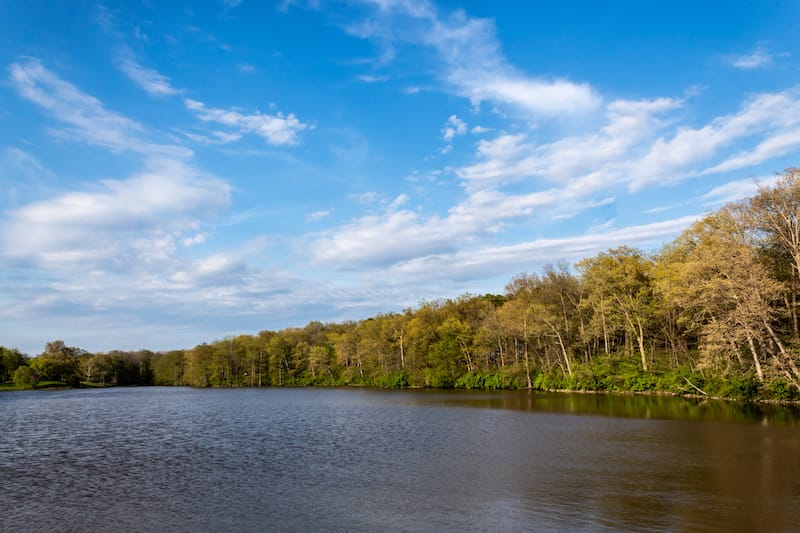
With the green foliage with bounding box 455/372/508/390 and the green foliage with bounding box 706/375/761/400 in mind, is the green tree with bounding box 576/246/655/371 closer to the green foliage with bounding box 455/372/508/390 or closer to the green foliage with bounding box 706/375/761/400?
the green foliage with bounding box 706/375/761/400

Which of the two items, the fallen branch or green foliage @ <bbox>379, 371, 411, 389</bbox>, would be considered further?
green foliage @ <bbox>379, 371, 411, 389</bbox>

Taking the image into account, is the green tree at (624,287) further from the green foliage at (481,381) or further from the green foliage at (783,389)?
the green foliage at (481,381)

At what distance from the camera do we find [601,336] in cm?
7231

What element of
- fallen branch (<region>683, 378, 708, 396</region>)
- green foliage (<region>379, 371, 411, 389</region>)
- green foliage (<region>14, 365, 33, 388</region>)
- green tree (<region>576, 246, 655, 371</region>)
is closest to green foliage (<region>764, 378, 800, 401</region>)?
fallen branch (<region>683, 378, 708, 396</region>)

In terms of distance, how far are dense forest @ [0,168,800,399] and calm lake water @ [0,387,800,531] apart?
7.45 m

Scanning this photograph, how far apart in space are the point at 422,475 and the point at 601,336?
5827cm

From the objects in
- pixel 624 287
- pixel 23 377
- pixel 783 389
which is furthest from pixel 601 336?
pixel 23 377

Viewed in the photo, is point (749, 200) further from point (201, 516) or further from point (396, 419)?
point (201, 516)

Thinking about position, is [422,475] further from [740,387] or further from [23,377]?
→ [23,377]

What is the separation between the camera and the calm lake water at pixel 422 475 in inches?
609

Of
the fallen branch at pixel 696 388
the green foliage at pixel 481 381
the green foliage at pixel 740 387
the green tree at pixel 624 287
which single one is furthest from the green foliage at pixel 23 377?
the green foliage at pixel 740 387

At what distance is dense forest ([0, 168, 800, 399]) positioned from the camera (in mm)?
39719

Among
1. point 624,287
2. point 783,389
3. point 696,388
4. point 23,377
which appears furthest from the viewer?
point 23,377

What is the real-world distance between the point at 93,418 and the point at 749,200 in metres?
62.0
